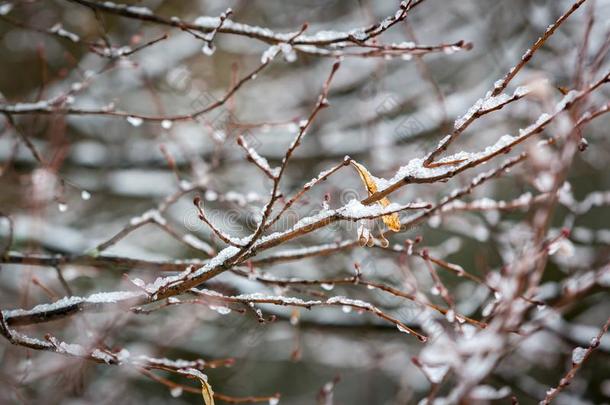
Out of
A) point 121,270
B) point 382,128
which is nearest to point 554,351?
point 382,128

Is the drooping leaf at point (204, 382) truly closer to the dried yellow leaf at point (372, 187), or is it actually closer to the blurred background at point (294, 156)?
the dried yellow leaf at point (372, 187)

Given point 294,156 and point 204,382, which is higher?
point 294,156

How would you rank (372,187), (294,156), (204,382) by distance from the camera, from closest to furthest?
(372,187) → (204,382) → (294,156)

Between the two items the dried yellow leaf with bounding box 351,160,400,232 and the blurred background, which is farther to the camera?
the blurred background

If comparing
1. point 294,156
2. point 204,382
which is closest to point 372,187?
point 204,382

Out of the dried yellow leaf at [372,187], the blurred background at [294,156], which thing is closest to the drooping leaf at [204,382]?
the dried yellow leaf at [372,187]

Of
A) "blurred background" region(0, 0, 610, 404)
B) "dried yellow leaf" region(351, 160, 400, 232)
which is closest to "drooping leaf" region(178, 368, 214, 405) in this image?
Answer: "dried yellow leaf" region(351, 160, 400, 232)

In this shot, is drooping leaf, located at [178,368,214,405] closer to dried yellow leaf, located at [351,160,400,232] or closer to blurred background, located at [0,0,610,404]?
dried yellow leaf, located at [351,160,400,232]

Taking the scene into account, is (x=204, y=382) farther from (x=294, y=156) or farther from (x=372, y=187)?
(x=294, y=156)

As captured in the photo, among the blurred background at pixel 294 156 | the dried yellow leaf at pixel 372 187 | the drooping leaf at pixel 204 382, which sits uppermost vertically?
the blurred background at pixel 294 156
